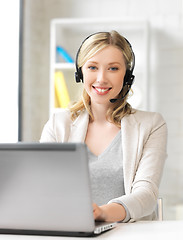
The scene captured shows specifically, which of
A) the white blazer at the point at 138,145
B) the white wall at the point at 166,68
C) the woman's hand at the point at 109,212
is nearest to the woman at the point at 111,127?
the white blazer at the point at 138,145

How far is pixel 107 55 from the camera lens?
1.87 metres

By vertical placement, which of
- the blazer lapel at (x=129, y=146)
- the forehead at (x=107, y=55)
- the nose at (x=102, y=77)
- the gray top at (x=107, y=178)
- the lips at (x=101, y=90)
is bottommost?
the gray top at (x=107, y=178)

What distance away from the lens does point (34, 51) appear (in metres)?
3.66

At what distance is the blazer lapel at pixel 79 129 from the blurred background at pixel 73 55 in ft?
4.72

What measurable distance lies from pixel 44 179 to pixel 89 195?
12cm

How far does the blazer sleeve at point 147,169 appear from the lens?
1453 millimetres

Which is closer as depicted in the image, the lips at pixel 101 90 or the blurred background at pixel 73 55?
the lips at pixel 101 90

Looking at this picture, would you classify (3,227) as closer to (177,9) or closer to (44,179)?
(44,179)

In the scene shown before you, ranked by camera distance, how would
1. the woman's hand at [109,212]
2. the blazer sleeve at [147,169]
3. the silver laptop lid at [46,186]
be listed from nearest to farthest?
the silver laptop lid at [46,186] < the woman's hand at [109,212] < the blazer sleeve at [147,169]

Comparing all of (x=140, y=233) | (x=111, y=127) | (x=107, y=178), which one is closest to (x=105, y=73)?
(x=111, y=127)

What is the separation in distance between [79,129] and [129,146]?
0.26m

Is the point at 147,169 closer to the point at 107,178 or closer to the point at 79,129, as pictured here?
the point at 107,178

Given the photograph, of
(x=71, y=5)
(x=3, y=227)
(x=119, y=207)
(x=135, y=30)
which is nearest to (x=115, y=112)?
(x=119, y=207)

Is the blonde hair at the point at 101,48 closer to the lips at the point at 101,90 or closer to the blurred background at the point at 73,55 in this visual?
the lips at the point at 101,90
